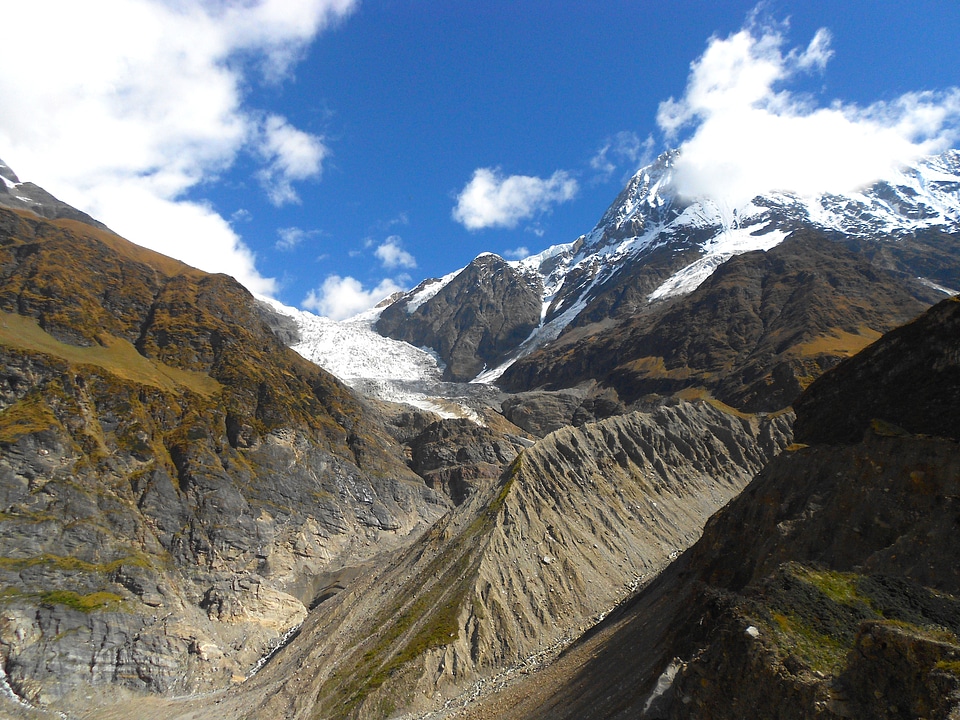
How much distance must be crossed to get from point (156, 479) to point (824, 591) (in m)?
75.6

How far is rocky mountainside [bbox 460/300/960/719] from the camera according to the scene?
1325 centimetres

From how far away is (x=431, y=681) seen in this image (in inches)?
1441

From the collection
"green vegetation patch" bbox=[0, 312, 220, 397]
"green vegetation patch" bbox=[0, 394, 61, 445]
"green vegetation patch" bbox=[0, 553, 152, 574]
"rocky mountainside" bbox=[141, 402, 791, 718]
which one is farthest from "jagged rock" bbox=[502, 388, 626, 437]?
"green vegetation patch" bbox=[0, 394, 61, 445]

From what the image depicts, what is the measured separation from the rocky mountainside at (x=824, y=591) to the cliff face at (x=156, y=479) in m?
39.7

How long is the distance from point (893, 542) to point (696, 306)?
6848 inches

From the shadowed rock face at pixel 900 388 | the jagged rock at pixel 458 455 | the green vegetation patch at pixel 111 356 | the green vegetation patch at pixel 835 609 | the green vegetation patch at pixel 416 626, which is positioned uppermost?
the green vegetation patch at pixel 111 356

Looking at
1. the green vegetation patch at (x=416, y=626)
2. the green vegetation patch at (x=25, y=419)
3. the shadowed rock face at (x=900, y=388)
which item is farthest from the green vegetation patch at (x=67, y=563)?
the shadowed rock face at (x=900, y=388)

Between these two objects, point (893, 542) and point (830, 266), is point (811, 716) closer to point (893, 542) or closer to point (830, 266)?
point (893, 542)

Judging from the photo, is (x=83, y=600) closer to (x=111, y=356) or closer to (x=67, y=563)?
(x=67, y=563)

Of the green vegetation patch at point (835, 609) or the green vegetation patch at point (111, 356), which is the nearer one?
the green vegetation patch at point (835, 609)

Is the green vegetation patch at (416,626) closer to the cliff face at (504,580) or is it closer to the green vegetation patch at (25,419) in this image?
the cliff face at (504,580)

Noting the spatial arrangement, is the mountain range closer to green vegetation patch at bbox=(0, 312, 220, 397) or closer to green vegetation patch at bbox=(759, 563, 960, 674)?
green vegetation patch at bbox=(759, 563, 960, 674)

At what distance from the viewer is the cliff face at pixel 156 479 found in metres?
55.7

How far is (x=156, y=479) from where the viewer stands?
7475cm
